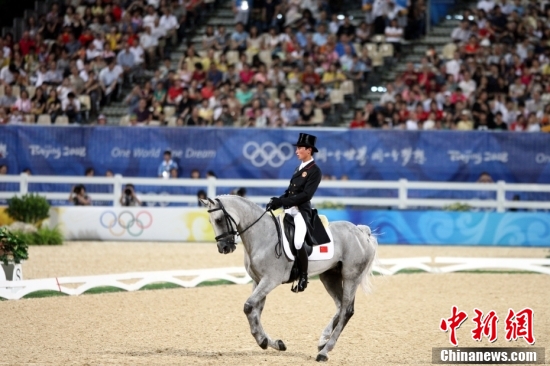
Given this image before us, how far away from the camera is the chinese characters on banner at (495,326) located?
30.9 feet

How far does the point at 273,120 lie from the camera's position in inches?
853

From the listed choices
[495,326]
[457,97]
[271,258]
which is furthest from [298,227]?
[457,97]

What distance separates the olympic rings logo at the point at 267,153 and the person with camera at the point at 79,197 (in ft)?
11.5

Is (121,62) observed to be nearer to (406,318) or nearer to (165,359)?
(406,318)

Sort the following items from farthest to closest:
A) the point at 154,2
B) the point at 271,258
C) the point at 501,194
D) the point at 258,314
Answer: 1. the point at 154,2
2. the point at 501,194
3. the point at 271,258
4. the point at 258,314

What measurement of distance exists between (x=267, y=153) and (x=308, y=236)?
11203 millimetres

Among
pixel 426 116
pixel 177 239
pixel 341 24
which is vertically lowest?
pixel 177 239

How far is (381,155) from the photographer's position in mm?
20594

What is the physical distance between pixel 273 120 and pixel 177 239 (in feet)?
11.3

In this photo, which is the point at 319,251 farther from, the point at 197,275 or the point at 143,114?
the point at 143,114

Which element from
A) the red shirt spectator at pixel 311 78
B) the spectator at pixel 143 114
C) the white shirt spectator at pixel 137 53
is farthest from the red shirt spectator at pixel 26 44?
the red shirt spectator at pixel 311 78

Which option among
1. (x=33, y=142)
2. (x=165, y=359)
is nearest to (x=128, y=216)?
(x=33, y=142)

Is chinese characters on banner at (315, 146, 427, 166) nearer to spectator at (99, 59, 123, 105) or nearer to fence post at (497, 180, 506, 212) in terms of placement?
fence post at (497, 180, 506, 212)

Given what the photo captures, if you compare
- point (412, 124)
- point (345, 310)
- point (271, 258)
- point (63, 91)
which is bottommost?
point (345, 310)
